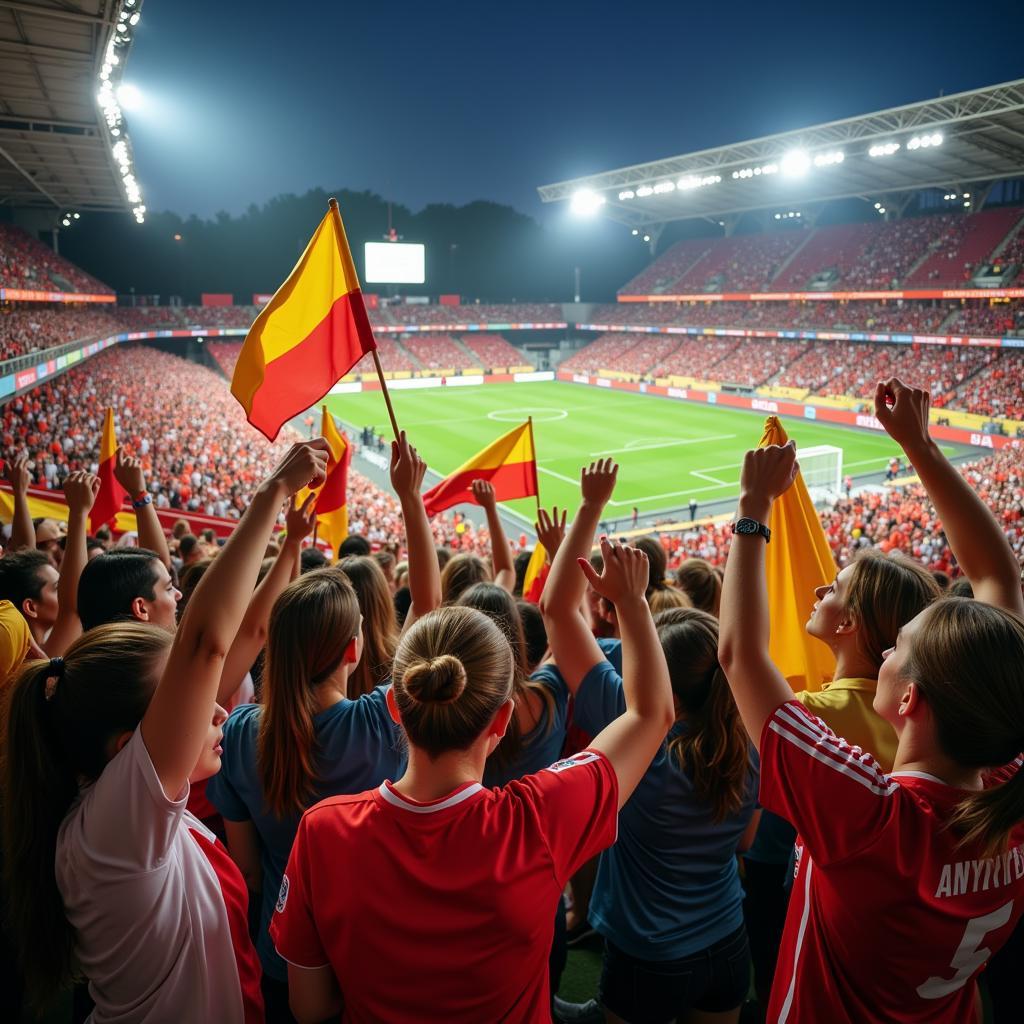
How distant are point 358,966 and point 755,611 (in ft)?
4.43

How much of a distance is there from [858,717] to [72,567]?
3811 mm

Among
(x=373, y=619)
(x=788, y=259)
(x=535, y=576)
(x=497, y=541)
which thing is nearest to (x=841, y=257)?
(x=788, y=259)

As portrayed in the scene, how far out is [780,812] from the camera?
185 cm

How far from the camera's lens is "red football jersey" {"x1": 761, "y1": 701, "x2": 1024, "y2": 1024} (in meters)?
1.76

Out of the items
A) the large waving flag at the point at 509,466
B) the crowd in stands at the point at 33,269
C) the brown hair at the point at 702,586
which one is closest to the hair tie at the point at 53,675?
the brown hair at the point at 702,586

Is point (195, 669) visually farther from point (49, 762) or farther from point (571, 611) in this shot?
point (571, 611)

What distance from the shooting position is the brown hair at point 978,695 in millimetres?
1746

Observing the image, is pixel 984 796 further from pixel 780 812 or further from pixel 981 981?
pixel 981 981

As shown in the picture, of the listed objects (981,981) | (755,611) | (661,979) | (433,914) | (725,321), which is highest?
(725,321)

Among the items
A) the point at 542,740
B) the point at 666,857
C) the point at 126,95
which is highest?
the point at 126,95

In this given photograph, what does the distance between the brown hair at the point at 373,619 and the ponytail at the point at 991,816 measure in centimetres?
241

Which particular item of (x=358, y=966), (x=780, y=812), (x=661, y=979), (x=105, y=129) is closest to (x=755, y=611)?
(x=780, y=812)

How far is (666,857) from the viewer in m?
2.79

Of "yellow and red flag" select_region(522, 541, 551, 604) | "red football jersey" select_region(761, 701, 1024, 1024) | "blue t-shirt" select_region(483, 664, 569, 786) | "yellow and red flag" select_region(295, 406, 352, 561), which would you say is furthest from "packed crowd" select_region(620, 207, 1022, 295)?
"red football jersey" select_region(761, 701, 1024, 1024)
